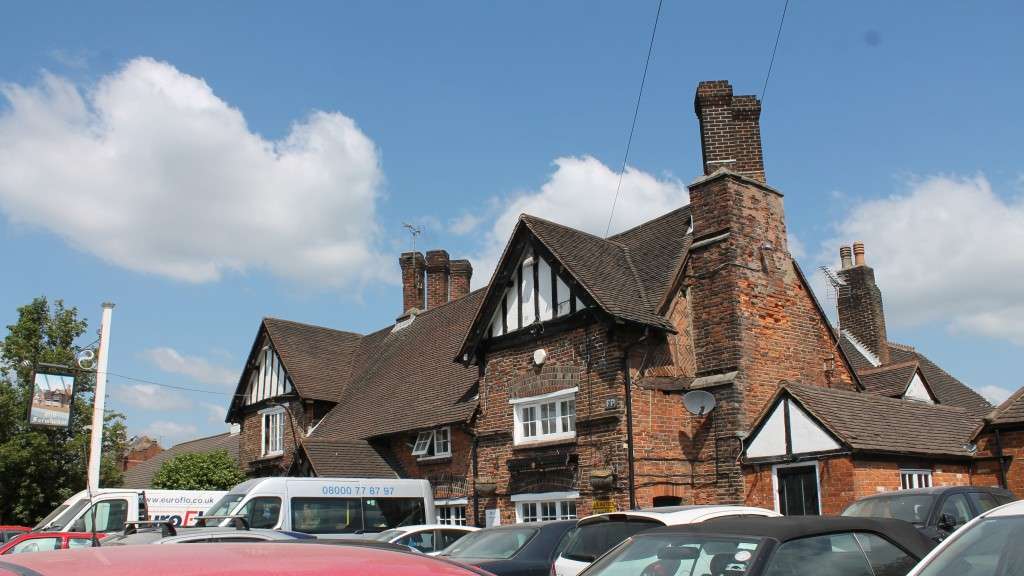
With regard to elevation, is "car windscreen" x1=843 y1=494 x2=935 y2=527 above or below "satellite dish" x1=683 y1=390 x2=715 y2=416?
below

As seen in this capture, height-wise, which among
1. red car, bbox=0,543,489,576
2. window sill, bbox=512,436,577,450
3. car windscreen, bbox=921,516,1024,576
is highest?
window sill, bbox=512,436,577,450

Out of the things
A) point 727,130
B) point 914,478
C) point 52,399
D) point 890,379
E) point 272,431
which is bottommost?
point 914,478

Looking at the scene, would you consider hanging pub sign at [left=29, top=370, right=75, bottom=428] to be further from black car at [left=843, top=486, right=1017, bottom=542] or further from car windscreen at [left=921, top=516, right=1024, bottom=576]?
car windscreen at [left=921, top=516, right=1024, bottom=576]

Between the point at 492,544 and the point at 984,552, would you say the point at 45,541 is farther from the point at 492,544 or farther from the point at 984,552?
the point at 984,552

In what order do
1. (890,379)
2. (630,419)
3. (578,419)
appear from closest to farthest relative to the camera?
(630,419) → (578,419) → (890,379)

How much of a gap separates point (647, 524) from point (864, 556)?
315cm

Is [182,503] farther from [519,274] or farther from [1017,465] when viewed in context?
[1017,465]

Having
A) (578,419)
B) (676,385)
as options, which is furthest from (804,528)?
(578,419)

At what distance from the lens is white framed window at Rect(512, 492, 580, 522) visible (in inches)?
707

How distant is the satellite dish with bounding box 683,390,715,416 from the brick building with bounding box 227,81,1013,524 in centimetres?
11

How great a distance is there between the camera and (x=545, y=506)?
1867 centimetres

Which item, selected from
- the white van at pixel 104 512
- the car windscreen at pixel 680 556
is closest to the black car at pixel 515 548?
the car windscreen at pixel 680 556

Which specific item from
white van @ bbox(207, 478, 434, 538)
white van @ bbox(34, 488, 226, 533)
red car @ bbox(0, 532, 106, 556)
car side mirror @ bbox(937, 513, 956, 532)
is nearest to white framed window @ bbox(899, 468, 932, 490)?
car side mirror @ bbox(937, 513, 956, 532)

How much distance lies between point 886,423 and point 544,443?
664 cm
